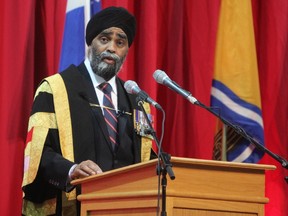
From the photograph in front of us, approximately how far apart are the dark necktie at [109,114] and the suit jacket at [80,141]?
0.03 meters

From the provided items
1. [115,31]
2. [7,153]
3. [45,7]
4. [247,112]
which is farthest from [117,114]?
[247,112]

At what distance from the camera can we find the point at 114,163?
3.57 m

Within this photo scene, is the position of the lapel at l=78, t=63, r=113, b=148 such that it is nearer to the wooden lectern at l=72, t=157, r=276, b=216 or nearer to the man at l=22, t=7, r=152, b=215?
the man at l=22, t=7, r=152, b=215

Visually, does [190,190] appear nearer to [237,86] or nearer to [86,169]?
[86,169]

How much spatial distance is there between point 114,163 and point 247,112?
1.56 metres

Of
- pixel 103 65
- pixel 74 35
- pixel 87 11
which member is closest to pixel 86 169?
pixel 103 65

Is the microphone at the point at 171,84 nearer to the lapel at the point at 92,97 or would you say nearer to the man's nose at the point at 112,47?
the lapel at the point at 92,97

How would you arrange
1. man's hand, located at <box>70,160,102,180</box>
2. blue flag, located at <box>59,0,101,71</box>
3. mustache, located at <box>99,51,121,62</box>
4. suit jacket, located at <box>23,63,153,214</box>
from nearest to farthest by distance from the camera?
man's hand, located at <box>70,160,102,180</box>
suit jacket, located at <box>23,63,153,214</box>
mustache, located at <box>99,51,121,62</box>
blue flag, located at <box>59,0,101,71</box>

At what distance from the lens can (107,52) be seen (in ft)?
12.5

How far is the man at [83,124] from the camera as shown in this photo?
342cm

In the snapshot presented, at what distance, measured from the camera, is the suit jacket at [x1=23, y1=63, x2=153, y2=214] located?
3.39 meters

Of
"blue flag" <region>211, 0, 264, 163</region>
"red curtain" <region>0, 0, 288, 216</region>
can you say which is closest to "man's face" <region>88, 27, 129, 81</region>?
"red curtain" <region>0, 0, 288, 216</region>

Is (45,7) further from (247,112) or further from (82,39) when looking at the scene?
(247,112)

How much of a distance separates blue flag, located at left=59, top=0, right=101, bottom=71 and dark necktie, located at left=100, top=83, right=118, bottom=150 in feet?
1.58
